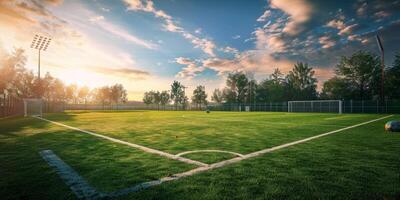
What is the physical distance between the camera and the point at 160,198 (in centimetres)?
277

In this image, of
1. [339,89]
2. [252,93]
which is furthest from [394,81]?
[252,93]

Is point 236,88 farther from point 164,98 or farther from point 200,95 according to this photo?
point 164,98

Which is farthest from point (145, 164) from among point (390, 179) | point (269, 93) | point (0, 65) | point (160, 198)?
point (269, 93)

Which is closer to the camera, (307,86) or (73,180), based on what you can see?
(73,180)

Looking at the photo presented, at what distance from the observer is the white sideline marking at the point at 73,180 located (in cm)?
298

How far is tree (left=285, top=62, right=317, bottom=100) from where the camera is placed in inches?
2840

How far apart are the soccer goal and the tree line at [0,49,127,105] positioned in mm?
54504

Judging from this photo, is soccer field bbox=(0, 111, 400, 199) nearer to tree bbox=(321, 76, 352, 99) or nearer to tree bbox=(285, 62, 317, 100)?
tree bbox=(321, 76, 352, 99)

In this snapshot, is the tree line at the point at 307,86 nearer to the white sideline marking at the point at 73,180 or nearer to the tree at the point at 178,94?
the tree at the point at 178,94

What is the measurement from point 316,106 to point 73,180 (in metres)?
54.4

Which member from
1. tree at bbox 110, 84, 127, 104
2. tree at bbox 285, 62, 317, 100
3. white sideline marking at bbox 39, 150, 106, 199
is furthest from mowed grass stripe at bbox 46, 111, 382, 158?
tree at bbox 110, 84, 127, 104

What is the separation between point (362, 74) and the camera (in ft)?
183

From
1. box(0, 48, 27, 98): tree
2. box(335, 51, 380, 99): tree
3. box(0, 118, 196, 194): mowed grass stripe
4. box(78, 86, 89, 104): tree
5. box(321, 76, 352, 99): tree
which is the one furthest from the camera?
box(78, 86, 89, 104): tree

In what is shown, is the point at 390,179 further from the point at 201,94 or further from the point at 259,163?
the point at 201,94
